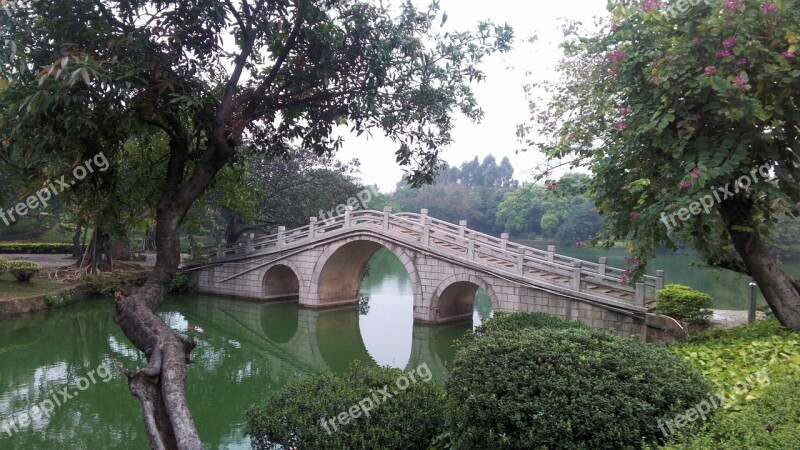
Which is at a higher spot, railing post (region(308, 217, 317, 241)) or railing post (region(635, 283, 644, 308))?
railing post (region(308, 217, 317, 241))

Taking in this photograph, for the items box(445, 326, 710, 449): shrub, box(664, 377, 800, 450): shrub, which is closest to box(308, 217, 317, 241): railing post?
box(445, 326, 710, 449): shrub

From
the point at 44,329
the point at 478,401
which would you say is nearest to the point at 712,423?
the point at 478,401

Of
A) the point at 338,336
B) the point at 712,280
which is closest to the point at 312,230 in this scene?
the point at 338,336

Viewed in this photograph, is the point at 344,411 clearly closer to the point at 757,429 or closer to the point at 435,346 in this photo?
the point at 757,429

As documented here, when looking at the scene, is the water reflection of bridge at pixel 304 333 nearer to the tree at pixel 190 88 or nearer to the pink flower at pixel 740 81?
the tree at pixel 190 88

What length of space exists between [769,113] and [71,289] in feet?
50.7

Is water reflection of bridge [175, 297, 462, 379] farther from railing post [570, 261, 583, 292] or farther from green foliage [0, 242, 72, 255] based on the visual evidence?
green foliage [0, 242, 72, 255]

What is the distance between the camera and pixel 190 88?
3998 mm

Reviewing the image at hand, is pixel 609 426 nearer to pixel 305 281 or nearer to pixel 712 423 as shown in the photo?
pixel 712 423

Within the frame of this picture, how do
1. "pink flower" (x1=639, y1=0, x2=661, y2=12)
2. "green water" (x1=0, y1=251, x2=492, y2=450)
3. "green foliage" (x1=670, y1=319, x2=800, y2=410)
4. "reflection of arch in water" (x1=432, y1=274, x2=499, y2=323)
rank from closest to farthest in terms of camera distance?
"green foliage" (x1=670, y1=319, x2=800, y2=410) → "pink flower" (x1=639, y1=0, x2=661, y2=12) → "green water" (x1=0, y1=251, x2=492, y2=450) → "reflection of arch in water" (x1=432, y1=274, x2=499, y2=323)

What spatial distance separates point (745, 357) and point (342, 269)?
12809mm

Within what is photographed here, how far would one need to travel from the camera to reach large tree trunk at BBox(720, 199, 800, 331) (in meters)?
5.54

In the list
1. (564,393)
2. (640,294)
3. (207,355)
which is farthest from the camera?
(207,355)

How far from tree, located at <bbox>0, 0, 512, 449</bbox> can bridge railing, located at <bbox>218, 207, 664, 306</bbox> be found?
16.1 feet
